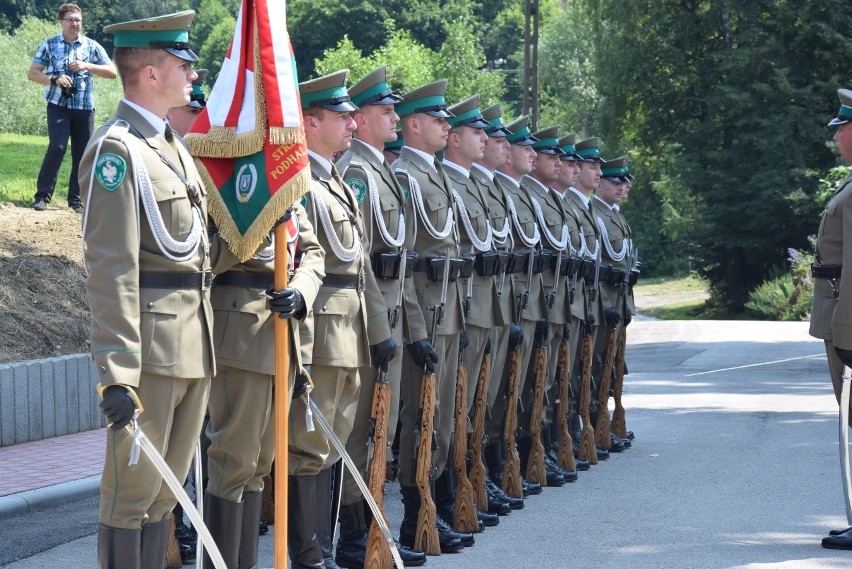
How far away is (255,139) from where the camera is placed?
197 inches

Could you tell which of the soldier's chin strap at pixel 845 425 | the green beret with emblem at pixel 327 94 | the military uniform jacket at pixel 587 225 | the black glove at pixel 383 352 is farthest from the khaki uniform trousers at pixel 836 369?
the green beret with emblem at pixel 327 94

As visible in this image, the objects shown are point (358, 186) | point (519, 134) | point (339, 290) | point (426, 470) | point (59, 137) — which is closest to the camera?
point (339, 290)

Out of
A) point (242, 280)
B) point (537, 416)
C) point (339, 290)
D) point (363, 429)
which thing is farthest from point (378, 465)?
point (537, 416)

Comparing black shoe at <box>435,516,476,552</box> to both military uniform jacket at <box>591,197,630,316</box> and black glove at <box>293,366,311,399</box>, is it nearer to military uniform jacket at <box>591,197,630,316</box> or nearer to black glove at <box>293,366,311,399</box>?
black glove at <box>293,366,311,399</box>

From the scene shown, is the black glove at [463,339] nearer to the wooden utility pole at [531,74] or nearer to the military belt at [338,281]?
the military belt at [338,281]

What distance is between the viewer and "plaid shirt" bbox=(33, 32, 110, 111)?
12.1 meters

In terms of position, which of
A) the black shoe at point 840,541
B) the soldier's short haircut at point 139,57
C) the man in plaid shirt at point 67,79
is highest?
the man in plaid shirt at point 67,79

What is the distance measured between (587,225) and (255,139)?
17.7 ft

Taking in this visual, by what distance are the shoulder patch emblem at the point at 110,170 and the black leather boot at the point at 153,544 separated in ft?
3.83

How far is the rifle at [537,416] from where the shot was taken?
8648mm

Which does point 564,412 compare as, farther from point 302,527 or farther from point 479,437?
point 302,527

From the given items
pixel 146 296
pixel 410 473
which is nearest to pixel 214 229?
pixel 146 296

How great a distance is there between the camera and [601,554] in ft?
21.9

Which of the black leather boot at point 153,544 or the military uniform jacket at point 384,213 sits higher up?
the military uniform jacket at point 384,213
